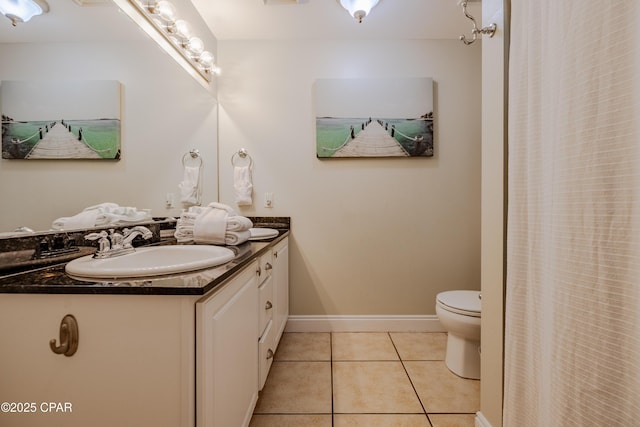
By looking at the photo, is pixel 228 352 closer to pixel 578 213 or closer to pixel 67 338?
pixel 67 338

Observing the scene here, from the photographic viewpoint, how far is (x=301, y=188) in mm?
2229

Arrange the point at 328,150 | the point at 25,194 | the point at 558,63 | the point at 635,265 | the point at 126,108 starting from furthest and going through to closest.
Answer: the point at 328,150, the point at 126,108, the point at 25,194, the point at 558,63, the point at 635,265

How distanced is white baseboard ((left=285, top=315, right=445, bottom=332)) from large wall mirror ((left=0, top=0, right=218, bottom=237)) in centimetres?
133

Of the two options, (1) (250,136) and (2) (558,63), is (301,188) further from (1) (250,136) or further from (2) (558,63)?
(2) (558,63)

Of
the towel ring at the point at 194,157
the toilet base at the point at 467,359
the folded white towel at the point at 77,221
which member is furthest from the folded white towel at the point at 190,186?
the toilet base at the point at 467,359

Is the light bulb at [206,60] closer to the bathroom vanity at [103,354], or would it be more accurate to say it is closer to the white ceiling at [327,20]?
the white ceiling at [327,20]

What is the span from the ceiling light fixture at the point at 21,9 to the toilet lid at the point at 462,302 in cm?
218

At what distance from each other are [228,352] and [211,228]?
63 cm

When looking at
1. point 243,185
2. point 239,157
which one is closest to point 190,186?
point 243,185

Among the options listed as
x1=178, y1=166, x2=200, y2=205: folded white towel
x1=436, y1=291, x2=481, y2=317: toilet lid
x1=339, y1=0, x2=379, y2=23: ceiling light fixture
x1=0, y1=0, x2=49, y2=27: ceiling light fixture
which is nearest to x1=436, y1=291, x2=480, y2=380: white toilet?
x1=436, y1=291, x2=481, y2=317: toilet lid

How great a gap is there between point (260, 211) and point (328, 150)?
75 centimetres

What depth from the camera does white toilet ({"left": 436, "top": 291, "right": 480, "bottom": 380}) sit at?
152 centimetres

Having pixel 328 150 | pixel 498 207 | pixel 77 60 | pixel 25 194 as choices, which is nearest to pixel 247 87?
pixel 328 150

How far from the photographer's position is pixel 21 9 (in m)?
0.84
